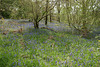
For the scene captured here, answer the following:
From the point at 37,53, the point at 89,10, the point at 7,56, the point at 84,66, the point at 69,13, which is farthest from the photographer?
the point at 69,13

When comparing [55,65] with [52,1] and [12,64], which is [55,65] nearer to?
[12,64]

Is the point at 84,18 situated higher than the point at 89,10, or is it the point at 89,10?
the point at 89,10

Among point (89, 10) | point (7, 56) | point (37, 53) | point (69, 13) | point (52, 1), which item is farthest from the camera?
point (52, 1)

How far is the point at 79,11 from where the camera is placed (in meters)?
11.0

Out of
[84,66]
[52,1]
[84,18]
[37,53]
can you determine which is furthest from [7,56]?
[52,1]

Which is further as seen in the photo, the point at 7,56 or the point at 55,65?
the point at 7,56

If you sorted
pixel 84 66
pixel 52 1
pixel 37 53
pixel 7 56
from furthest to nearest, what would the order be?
1. pixel 52 1
2. pixel 37 53
3. pixel 7 56
4. pixel 84 66

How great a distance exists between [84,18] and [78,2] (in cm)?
193

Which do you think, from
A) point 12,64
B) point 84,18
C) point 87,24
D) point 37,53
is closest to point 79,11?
point 84,18

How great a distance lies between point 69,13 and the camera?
11.9 metres

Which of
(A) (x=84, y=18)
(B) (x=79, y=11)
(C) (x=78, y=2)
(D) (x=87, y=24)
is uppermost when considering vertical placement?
(C) (x=78, y=2)

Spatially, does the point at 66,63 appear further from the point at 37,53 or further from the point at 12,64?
the point at 12,64

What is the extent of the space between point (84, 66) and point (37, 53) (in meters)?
2.79

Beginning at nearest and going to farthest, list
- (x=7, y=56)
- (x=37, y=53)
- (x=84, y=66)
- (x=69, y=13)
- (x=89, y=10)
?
(x=84, y=66), (x=7, y=56), (x=37, y=53), (x=89, y=10), (x=69, y=13)
